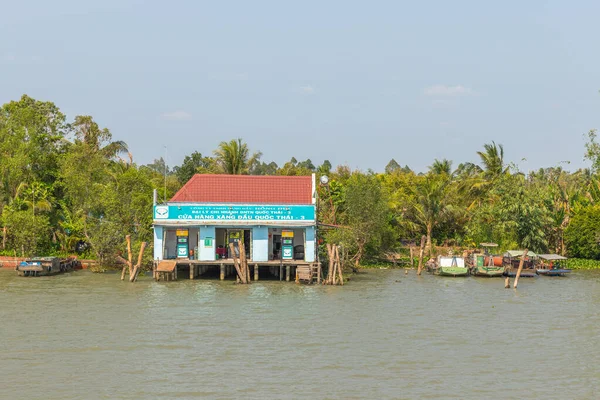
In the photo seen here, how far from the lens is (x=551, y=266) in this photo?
1999 inches

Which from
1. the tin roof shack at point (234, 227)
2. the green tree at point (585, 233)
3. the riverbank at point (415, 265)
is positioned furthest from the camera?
the green tree at point (585, 233)

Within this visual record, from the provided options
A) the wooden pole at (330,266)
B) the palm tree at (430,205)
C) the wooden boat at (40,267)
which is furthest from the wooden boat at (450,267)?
the wooden boat at (40,267)

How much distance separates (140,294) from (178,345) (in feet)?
42.1

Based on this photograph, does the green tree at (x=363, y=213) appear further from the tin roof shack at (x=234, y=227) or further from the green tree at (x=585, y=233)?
the green tree at (x=585, y=233)

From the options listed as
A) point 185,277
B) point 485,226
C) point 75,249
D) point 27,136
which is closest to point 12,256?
point 75,249

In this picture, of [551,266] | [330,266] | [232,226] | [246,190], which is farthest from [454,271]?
[232,226]

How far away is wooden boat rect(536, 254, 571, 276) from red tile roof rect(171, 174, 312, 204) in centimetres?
1774

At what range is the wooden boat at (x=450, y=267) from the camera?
47750 millimetres

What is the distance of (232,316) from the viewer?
98.6 feet

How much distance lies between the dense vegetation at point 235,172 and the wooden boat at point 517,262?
388cm

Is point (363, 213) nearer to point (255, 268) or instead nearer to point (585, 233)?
point (255, 268)

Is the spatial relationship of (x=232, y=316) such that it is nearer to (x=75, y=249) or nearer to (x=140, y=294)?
(x=140, y=294)

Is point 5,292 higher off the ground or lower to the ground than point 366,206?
lower

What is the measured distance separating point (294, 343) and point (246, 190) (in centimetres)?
2274
